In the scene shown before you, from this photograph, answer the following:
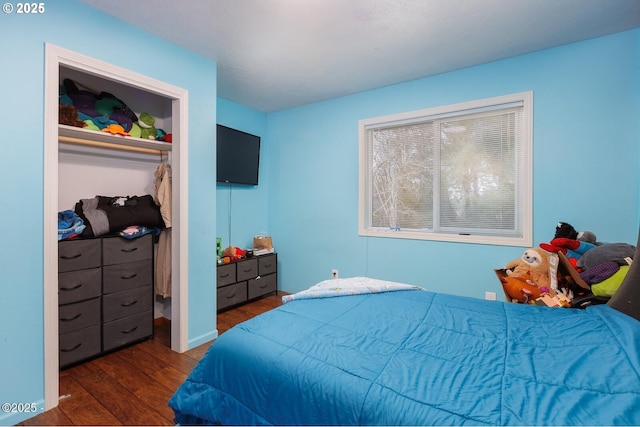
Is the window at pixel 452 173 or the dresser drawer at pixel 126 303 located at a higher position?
the window at pixel 452 173

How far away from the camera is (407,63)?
8.85 feet

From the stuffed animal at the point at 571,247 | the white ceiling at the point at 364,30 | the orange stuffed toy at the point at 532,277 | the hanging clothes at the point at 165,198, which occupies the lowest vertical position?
the orange stuffed toy at the point at 532,277

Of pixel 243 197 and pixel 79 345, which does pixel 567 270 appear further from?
pixel 79 345

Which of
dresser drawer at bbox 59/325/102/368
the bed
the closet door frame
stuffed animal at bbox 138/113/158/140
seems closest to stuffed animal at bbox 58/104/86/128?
the closet door frame

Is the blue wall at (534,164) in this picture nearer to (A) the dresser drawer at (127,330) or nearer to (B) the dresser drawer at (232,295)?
(B) the dresser drawer at (232,295)

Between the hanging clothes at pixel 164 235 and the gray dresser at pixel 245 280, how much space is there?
1.79 ft

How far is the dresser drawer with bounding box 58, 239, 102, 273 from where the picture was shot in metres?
2.02

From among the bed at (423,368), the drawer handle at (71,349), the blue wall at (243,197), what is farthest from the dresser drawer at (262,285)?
the bed at (423,368)

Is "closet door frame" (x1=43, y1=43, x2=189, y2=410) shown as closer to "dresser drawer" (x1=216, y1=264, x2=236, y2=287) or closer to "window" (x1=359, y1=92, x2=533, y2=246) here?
"dresser drawer" (x1=216, y1=264, x2=236, y2=287)

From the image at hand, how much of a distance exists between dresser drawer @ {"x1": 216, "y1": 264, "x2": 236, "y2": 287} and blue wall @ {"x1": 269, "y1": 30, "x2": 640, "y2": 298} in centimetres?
89

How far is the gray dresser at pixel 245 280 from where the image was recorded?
3240mm

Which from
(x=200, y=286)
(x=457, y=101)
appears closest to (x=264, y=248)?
(x=200, y=286)

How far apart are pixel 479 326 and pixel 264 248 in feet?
9.72

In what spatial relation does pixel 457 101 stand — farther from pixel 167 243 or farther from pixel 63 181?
pixel 63 181
